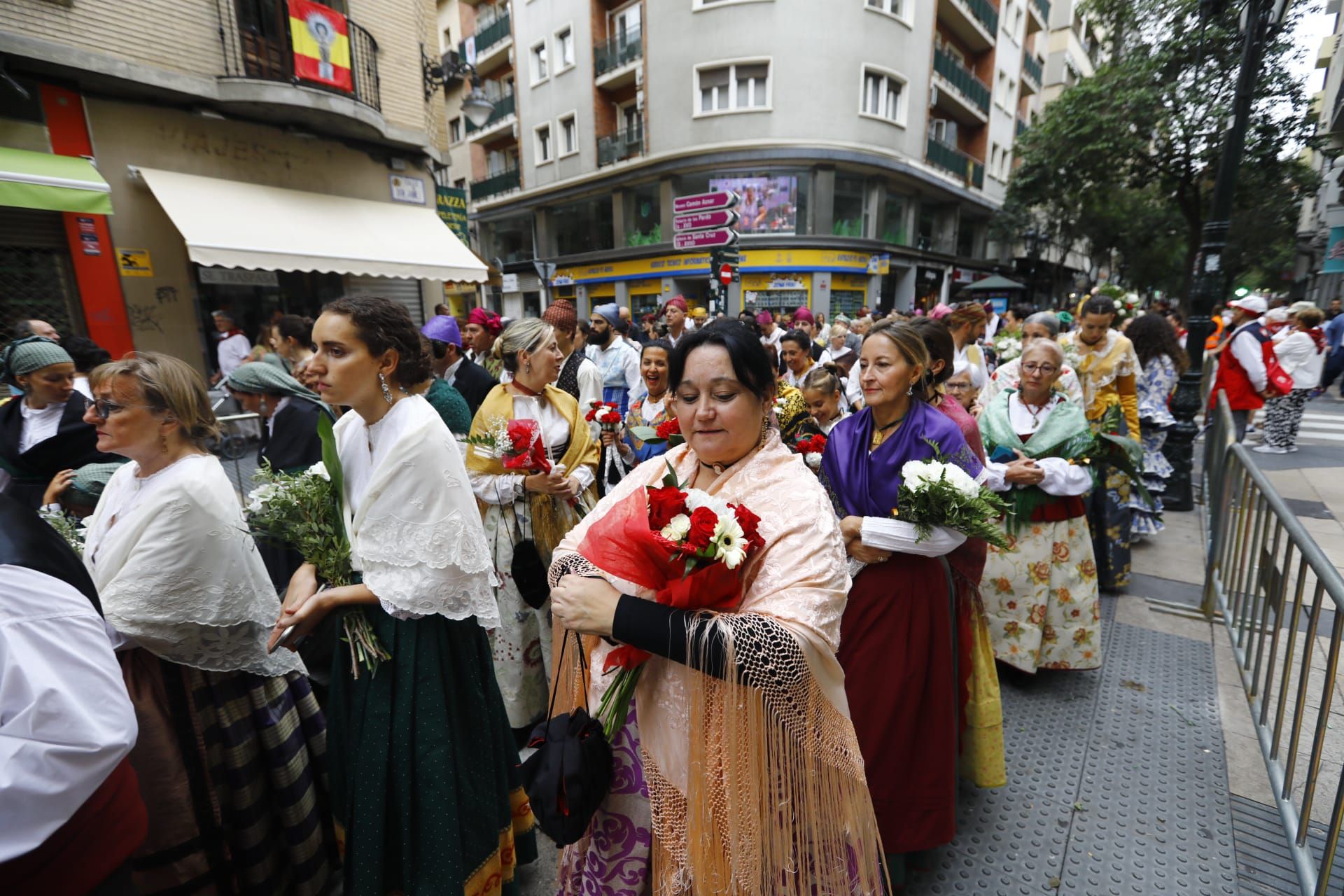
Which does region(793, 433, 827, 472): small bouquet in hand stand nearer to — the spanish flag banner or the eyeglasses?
the eyeglasses

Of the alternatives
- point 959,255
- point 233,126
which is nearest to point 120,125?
point 233,126

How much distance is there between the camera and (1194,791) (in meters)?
2.76

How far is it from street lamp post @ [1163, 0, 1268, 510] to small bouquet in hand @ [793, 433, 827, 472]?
492cm

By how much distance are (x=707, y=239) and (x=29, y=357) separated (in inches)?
293

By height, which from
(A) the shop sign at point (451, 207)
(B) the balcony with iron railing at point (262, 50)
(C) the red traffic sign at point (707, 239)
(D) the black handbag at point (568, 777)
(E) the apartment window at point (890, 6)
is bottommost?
(D) the black handbag at point (568, 777)

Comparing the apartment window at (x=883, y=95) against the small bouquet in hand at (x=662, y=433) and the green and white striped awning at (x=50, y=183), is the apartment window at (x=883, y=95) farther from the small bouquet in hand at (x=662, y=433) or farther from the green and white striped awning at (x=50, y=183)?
the small bouquet in hand at (x=662, y=433)

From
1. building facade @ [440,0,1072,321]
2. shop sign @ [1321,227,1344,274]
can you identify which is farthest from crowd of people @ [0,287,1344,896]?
shop sign @ [1321,227,1344,274]

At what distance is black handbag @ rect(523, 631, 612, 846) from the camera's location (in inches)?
56.5

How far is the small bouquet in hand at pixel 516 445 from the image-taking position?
3023 millimetres

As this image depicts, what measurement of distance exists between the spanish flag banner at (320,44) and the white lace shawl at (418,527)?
1074 centimetres

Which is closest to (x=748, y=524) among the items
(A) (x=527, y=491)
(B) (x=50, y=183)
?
(A) (x=527, y=491)

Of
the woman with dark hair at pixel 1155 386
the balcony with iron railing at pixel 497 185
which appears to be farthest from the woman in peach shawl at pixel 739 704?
the balcony with iron railing at pixel 497 185

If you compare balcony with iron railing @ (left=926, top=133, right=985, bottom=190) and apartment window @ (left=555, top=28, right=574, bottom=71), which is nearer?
balcony with iron railing @ (left=926, top=133, right=985, bottom=190)

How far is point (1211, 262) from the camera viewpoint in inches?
235
